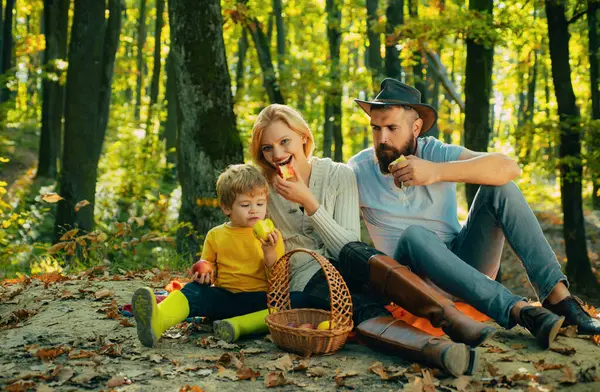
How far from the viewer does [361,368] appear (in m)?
3.93

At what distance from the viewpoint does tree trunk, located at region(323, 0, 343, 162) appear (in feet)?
48.6

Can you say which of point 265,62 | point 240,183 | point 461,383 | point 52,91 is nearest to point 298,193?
point 240,183

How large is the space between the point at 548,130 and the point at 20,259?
8640mm

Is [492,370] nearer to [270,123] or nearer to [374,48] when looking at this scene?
[270,123]

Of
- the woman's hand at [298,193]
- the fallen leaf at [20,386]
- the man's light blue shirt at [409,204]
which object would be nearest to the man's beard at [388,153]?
the man's light blue shirt at [409,204]

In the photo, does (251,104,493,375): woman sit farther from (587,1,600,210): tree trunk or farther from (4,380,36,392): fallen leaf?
(587,1,600,210): tree trunk

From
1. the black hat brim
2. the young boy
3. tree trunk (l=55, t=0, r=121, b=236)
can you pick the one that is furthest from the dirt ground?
tree trunk (l=55, t=0, r=121, b=236)

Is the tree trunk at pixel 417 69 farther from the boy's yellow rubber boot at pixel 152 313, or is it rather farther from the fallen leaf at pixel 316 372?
the fallen leaf at pixel 316 372

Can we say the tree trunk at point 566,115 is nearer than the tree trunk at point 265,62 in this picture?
Yes

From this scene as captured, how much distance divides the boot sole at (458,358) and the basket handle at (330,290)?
72 centimetres

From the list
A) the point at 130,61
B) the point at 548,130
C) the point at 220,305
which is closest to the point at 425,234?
the point at 220,305

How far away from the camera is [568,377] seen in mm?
3680

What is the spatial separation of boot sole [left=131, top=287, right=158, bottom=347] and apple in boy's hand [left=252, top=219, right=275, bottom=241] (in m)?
0.77

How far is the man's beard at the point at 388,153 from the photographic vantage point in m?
4.82
